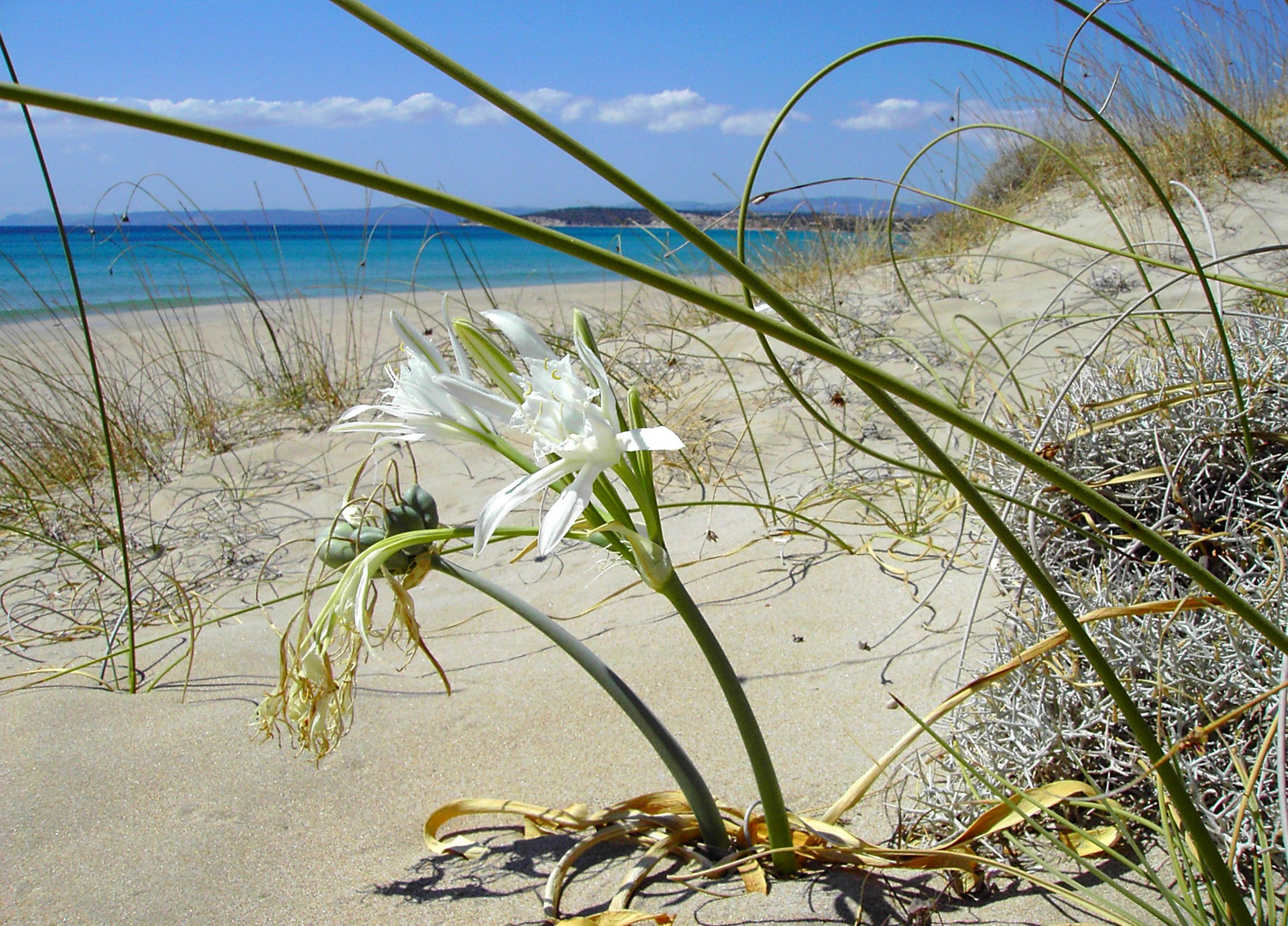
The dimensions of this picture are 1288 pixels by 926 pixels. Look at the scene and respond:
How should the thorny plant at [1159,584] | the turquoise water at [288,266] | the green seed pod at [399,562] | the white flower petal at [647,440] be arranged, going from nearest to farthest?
the white flower petal at [647,440]
the green seed pod at [399,562]
the thorny plant at [1159,584]
the turquoise water at [288,266]

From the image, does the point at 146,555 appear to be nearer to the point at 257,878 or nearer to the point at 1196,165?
the point at 257,878

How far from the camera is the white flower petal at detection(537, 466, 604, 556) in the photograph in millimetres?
605

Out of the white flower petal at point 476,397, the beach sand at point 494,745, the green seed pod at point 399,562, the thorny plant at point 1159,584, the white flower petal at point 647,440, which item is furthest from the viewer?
the beach sand at point 494,745

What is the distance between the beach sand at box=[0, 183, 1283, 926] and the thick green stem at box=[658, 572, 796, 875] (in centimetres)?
6

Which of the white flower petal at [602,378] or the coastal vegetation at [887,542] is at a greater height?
the white flower petal at [602,378]

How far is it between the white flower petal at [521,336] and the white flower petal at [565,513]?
13cm

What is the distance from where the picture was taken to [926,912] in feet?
3.00

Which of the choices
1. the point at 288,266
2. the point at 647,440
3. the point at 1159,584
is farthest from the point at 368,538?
the point at 288,266

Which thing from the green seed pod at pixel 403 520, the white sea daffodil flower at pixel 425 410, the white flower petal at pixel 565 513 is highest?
the white sea daffodil flower at pixel 425 410

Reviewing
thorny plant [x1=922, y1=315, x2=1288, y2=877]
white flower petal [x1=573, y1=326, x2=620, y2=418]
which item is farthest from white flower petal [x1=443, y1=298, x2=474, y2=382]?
thorny plant [x1=922, y1=315, x2=1288, y2=877]

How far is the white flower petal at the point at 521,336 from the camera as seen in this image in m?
0.71

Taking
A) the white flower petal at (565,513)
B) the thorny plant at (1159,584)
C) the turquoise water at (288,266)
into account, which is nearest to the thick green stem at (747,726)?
the white flower petal at (565,513)

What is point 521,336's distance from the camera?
724 mm

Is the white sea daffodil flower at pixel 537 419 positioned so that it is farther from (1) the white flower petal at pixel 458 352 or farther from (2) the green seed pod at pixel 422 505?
(2) the green seed pod at pixel 422 505
